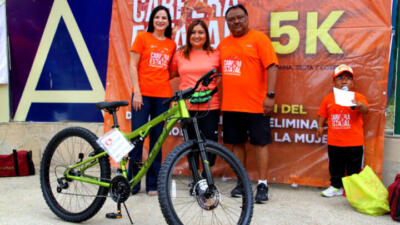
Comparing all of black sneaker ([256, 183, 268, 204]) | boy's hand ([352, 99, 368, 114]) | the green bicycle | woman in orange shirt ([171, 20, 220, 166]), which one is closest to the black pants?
boy's hand ([352, 99, 368, 114])

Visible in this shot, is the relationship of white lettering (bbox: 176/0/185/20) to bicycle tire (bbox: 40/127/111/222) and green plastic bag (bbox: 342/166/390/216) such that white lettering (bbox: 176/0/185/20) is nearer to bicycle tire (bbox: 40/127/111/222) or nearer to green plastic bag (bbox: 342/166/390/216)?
bicycle tire (bbox: 40/127/111/222)

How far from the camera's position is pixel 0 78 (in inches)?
213

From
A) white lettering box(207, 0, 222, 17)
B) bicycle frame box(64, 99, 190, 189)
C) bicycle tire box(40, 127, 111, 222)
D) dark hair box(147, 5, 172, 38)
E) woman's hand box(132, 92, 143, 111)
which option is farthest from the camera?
white lettering box(207, 0, 222, 17)

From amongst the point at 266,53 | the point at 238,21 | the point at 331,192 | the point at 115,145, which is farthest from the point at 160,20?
the point at 331,192

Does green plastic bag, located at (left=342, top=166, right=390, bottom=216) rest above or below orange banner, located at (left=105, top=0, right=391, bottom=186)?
below

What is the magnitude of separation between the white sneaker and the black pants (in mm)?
40

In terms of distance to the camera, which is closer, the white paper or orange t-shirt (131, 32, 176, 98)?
the white paper

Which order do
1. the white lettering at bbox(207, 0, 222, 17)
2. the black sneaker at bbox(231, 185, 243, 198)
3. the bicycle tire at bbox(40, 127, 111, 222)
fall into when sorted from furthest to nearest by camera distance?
the white lettering at bbox(207, 0, 222, 17), the bicycle tire at bbox(40, 127, 111, 222), the black sneaker at bbox(231, 185, 243, 198)

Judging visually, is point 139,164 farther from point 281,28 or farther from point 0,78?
point 0,78

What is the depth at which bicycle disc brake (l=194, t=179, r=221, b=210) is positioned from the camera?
2441 mm

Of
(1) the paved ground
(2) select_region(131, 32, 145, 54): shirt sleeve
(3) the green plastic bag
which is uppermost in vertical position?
(2) select_region(131, 32, 145, 54): shirt sleeve

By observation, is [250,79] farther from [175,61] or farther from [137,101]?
[137,101]

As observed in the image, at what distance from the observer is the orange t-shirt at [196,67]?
143 inches

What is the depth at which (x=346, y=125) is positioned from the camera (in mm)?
3654
